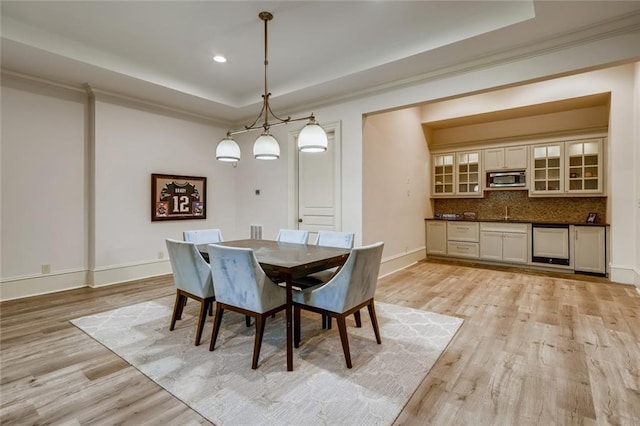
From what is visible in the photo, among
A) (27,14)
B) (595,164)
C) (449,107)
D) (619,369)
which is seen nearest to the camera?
(619,369)

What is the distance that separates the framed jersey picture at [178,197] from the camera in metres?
4.89

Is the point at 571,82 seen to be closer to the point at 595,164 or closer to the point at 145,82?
the point at 595,164

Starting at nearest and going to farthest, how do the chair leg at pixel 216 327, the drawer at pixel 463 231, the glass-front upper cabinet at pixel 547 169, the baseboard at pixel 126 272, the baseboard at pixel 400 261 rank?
the chair leg at pixel 216 327, the baseboard at pixel 126 272, the baseboard at pixel 400 261, the glass-front upper cabinet at pixel 547 169, the drawer at pixel 463 231

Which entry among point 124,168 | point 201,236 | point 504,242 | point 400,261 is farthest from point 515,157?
point 124,168

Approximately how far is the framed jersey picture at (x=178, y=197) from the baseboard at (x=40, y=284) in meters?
1.23

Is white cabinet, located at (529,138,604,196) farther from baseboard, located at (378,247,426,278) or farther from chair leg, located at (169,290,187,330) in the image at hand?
chair leg, located at (169,290,187,330)

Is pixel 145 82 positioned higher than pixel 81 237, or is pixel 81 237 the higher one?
pixel 145 82

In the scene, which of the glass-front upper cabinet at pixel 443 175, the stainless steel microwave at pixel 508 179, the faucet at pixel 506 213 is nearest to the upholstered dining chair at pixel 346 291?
the stainless steel microwave at pixel 508 179

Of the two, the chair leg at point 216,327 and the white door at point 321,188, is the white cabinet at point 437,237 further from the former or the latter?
the chair leg at point 216,327

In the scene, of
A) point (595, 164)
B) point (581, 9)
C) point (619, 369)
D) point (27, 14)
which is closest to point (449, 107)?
point (595, 164)

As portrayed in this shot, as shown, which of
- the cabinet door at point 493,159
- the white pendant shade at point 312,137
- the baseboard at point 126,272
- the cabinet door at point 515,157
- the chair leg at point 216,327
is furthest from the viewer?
the cabinet door at point 493,159

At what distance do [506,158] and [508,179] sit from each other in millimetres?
395

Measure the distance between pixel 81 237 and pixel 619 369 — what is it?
5.76 m

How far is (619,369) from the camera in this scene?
7.06ft
